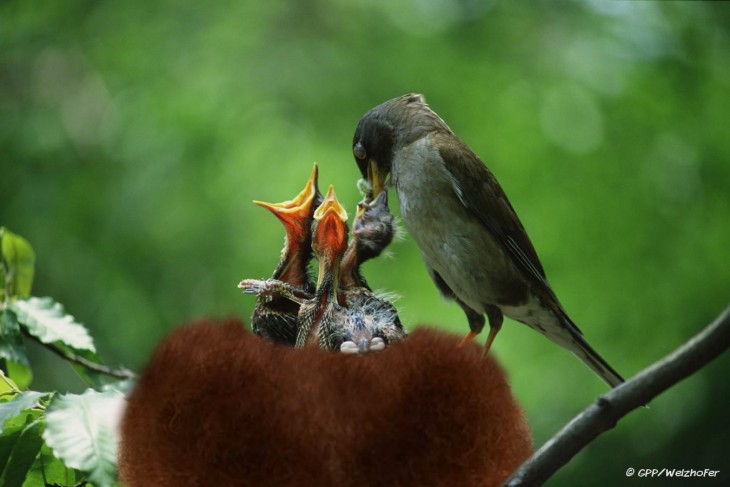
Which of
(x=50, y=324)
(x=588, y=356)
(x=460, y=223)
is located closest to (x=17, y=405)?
(x=50, y=324)

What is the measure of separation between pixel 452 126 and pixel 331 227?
66.5 inches

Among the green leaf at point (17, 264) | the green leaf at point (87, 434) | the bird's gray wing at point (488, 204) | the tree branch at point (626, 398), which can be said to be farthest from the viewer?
the green leaf at point (17, 264)

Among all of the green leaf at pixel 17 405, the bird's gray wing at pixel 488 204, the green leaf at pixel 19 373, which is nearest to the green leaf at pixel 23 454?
the green leaf at pixel 17 405

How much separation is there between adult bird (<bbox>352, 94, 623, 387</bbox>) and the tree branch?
21.4 inches

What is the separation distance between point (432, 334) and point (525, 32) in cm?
236

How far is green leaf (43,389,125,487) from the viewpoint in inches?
33.9

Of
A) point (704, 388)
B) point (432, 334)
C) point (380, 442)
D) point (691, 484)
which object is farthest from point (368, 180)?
point (691, 484)

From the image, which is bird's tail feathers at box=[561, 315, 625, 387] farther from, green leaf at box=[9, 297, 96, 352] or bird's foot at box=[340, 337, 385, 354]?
green leaf at box=[9, 297, 96, 352]

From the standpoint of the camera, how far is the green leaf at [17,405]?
902 millimetres

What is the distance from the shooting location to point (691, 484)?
2.59m

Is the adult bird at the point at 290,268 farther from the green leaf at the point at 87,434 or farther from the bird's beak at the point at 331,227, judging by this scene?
the green leaf at the point at 87,434

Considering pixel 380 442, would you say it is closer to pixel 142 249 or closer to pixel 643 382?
pixel 643 382

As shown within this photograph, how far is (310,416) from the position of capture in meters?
0.75

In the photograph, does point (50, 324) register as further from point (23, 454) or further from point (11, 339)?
point (23, 454)
